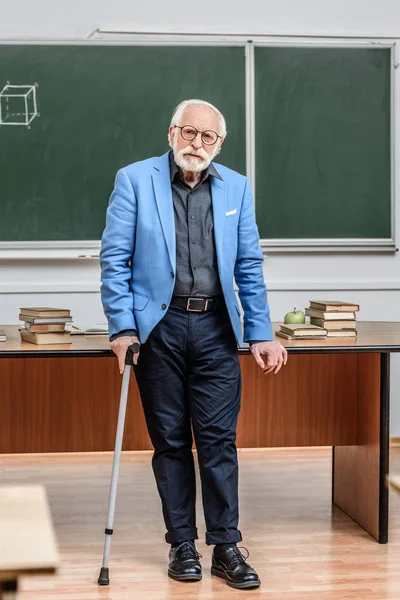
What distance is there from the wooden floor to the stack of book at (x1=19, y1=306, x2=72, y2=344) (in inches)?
30.6

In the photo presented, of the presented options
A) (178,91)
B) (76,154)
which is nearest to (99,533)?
(76,154)

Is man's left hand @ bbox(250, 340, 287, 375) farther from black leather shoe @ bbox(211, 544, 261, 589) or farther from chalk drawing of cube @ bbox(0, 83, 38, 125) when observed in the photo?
chalk drawing of cube @ bbox(0, 83, 38, 125)

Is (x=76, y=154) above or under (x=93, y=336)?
above

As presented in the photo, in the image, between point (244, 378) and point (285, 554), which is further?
point (244, 378)

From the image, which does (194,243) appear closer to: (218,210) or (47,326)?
(218,210)

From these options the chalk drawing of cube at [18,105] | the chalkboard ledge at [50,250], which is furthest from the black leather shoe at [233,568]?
the chalk drawing of cube at [18,105]

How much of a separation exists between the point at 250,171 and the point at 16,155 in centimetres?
131

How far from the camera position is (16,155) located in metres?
4.83

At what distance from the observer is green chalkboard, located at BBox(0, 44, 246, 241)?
4.82m

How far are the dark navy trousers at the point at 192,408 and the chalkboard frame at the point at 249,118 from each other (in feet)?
6.84

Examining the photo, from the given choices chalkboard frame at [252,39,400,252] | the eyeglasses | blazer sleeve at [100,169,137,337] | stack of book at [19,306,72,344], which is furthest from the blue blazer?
chalkboard frame at [252,39,400,252]

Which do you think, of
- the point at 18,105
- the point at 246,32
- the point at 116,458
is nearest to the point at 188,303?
the point at 116,458

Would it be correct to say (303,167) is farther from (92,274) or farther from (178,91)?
(92,274)

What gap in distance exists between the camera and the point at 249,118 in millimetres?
4969
